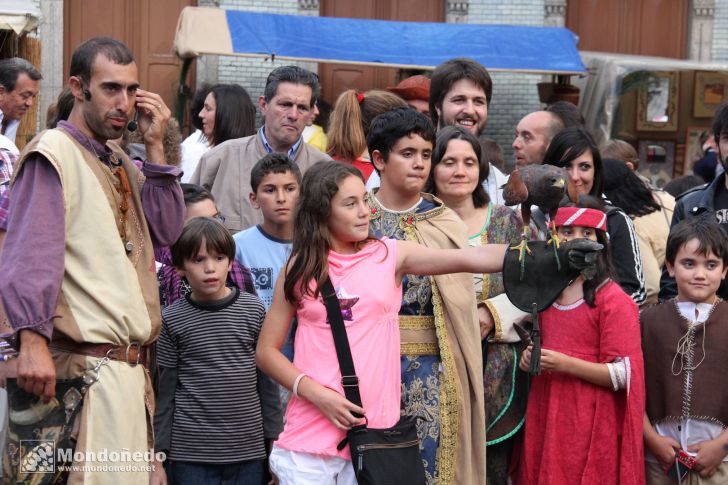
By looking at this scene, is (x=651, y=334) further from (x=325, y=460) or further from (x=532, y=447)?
(x=325, y=460)

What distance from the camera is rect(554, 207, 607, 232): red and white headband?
14.0 ft

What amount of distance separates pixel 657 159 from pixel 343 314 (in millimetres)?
10474

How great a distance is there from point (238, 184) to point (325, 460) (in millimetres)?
2415

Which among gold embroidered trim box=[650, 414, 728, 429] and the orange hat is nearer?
gold embroidered trim box=[650, 414, 728, 429]

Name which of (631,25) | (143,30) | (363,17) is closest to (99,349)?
(143,30)

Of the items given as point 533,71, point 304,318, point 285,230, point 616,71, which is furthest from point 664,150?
point 304,318

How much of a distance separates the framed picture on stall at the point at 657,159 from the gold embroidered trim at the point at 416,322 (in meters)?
9.77

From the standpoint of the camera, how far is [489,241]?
15.0 ft

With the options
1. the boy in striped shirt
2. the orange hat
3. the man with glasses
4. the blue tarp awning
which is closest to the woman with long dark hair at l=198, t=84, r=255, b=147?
the man with glasses

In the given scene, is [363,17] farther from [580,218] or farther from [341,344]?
[341,344]

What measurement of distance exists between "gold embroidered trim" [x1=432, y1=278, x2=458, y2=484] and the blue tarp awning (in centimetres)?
748

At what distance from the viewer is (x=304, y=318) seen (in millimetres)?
3744

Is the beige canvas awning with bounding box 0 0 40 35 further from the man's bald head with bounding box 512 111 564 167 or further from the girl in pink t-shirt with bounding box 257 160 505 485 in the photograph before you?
the girl in pink t-shirt with bounding box 257 160 505 485

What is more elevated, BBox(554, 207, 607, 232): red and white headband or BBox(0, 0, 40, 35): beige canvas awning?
BBox(0, 0, 40, 35): beige canvas awning
